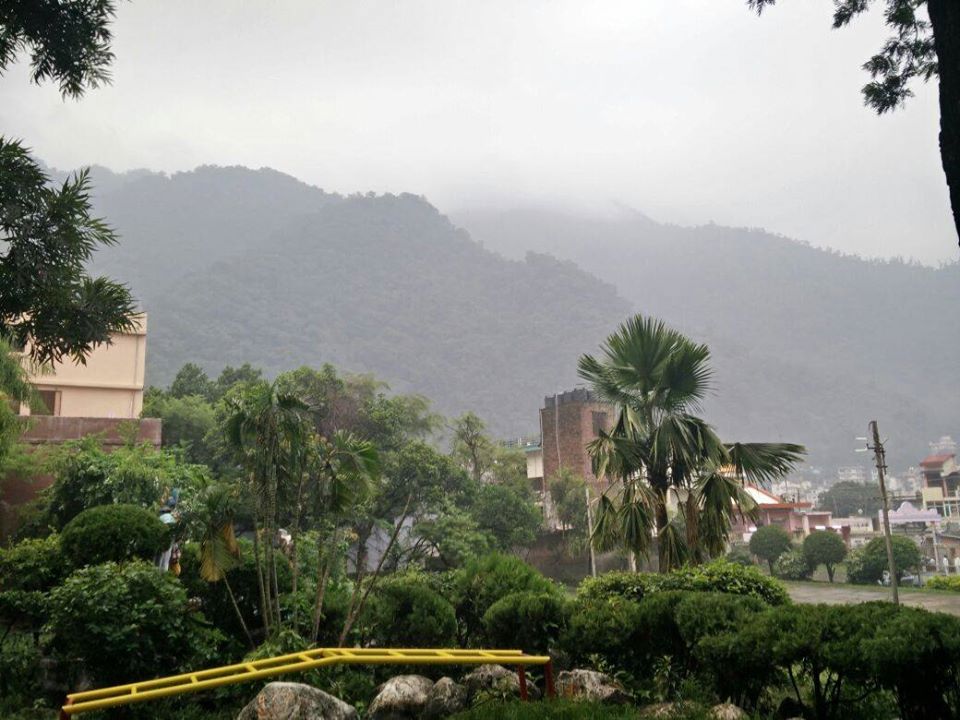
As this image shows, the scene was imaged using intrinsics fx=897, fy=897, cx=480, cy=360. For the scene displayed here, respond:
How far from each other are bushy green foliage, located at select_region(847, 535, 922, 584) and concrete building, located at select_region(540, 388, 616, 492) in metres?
18.6

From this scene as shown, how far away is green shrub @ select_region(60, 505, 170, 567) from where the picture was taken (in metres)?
11.6

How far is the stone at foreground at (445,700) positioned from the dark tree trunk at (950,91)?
5976 millimetres

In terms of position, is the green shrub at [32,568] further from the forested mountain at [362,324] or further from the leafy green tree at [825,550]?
the forested mountain at [362,324]

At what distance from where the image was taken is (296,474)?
39.2 ft

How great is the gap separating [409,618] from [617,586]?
8.74 feet

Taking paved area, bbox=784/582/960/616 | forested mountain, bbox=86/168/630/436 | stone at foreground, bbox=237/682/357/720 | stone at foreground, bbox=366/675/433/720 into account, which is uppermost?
forested mountain, bbox=86/168/630/436

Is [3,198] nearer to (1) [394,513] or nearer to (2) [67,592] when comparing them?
(2) [67,592]

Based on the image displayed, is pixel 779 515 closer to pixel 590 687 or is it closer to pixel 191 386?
pixel 191 386

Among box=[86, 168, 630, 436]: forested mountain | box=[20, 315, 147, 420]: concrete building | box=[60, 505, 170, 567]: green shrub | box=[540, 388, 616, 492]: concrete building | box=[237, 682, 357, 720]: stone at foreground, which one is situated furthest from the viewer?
box=[86, 168, 630, 436]: forested mountain

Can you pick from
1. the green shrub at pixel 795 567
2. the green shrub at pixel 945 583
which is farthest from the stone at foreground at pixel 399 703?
the green shrub at pixel 795 567

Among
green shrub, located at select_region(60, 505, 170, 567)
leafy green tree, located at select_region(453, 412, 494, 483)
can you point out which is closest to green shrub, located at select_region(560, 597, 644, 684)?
green shrub, located at select_region(60, 505, 170, 567)

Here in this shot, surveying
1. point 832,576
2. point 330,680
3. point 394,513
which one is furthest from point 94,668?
point 832,576

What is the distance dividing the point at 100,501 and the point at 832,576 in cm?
3615

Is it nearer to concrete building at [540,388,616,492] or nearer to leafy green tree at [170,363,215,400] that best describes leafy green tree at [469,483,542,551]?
concrete building at [540,388,616,492]
